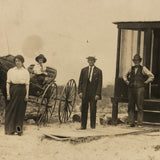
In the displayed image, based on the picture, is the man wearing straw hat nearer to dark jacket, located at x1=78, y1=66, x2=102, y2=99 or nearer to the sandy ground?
dark jacket, located at x1=78, y1=66, x2=102, y2=99

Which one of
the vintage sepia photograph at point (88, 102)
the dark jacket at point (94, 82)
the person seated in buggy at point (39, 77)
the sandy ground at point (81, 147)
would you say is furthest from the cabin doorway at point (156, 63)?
the person seated in buggy at point (39, 77)

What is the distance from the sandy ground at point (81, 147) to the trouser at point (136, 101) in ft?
4.11

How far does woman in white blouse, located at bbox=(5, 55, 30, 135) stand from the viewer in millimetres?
9703

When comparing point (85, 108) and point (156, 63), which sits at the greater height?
point (156, 63)

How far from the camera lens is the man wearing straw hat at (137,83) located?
11.2 metres

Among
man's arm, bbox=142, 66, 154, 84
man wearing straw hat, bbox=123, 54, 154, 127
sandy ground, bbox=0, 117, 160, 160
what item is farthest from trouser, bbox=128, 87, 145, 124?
sandy ground, bbox=0, 117, 160, 160

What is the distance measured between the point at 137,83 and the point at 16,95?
11.2 ft

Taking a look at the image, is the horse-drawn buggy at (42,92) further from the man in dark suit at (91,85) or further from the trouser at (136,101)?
the trouser at (136,101)

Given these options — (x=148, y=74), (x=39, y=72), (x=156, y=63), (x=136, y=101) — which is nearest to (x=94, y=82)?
(x=136, y=101)

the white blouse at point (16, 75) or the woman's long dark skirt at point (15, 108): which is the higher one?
the white blouse at point (16, 75)

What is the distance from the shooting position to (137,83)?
11258 mm

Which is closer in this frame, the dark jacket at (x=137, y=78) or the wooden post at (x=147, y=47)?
the dark jacket at (x=137, y=78)

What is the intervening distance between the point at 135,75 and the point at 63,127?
2440 mm

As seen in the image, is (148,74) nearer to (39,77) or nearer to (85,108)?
(85,108)
